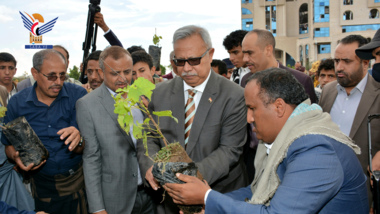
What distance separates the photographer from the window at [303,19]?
54.1m

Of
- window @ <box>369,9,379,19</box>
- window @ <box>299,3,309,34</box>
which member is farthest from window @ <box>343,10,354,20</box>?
window @ <box>299,3,309,34</box>

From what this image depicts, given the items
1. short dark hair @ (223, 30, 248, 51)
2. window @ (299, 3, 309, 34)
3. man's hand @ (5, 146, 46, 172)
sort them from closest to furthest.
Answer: man's hand @ (5, 146, 46, 172), short dark hair @ (223, 30, 248, 51), window @ (299, 3, 309, 34)

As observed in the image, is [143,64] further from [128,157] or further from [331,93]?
[331,93]

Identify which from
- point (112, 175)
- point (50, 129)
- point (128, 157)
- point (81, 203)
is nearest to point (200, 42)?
point (128, 157)

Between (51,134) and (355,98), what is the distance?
337 cm

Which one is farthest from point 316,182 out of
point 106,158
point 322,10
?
point 322,10

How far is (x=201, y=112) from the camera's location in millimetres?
2797

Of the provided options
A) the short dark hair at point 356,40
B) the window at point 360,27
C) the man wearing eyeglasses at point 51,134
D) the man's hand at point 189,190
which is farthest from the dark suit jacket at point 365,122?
the window at point 360,27

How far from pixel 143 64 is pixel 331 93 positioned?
266 cm

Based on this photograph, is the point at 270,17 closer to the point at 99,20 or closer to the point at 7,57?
the point at 99,20

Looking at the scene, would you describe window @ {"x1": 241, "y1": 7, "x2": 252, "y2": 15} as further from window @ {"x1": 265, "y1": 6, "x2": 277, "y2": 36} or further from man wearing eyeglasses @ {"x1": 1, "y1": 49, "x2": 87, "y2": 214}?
man wearing eyeglasses @ {"x1": 1, "y1": 49, "x2": 87, "y2": 214}

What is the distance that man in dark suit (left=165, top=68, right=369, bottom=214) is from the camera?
71.4 inches

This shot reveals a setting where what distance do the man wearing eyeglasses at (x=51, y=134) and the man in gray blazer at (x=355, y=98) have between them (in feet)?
9.74

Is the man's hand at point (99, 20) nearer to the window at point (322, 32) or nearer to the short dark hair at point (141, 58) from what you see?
the short dark hair at point (141, 58)
